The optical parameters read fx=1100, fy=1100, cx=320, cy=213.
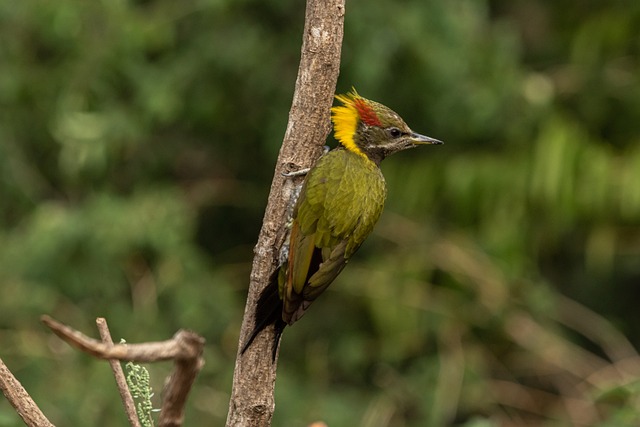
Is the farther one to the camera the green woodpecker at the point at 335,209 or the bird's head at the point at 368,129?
the bird's head at the point at 368,129

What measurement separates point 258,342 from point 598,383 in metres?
3.98

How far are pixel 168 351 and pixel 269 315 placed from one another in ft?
3.40

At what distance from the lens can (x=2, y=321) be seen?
5.63 m

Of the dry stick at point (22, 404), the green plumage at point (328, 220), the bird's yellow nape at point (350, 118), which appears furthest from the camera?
the bird's yellow nape at point (350, 118)

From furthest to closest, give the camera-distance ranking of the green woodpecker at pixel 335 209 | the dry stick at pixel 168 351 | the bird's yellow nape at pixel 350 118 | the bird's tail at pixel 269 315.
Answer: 1. the bird's yellow nape at pixel 350 118
2. the green woodpecker at pixel 335 209
3. the bird's tail at pixel 269 315
4. the dry stick at pixel 168 351

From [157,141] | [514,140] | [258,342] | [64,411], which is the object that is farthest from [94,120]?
[258,342]

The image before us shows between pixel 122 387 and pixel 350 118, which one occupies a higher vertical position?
pixel 350 118

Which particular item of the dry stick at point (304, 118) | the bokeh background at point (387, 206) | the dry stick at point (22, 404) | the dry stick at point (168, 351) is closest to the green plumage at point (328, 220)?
the dry stick at point (304, 118)

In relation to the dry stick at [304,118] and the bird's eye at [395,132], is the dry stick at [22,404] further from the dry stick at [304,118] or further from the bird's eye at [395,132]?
the bird's eye at [395,132]

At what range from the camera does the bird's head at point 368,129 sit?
329 cm

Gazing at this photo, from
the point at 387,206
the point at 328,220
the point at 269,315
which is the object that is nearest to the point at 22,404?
the point at 269,315

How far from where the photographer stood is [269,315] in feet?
8.27

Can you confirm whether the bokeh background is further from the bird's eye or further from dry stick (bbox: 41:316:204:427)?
dry stick (bbox: 41:316:204:427)

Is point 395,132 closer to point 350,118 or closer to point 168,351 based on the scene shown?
point 350,118
